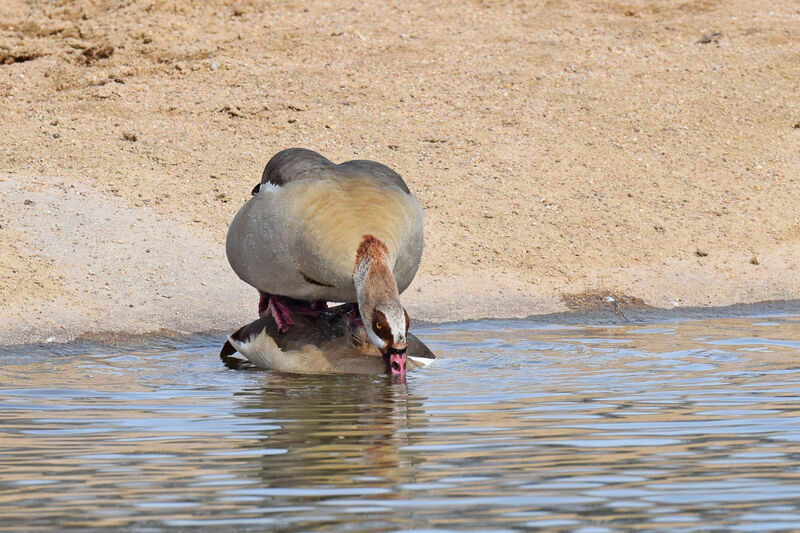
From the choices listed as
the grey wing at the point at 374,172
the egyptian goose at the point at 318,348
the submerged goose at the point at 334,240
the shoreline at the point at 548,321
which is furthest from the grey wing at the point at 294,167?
the shoreline at the point at 548,321

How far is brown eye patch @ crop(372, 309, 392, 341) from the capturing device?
802cm

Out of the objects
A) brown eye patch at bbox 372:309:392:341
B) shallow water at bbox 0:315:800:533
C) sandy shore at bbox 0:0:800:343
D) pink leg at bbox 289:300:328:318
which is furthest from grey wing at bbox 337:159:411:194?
sandy shore at bbox 0:0:800:343

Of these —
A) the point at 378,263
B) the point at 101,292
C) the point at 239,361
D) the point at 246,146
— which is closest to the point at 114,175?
the point at 246,146

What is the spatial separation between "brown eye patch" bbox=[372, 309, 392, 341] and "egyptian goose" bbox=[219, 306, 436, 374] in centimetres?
37

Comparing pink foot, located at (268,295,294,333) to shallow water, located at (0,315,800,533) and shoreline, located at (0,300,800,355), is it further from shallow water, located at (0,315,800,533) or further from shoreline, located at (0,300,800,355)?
shoreline, located at (0,300,800,355)

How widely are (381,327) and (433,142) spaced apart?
266 inches

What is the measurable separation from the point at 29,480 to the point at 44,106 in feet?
34.0

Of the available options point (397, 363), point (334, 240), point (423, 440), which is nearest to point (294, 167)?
point (334, 240)

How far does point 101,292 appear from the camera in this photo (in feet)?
35.6

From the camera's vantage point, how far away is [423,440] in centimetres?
628

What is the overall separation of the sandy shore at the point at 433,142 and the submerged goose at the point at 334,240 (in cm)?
195

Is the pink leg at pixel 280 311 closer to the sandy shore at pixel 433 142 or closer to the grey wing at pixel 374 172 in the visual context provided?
the grey wing at pixel 374 172

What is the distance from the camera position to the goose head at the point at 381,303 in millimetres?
7992

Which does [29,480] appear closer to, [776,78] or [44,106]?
[44,106]
